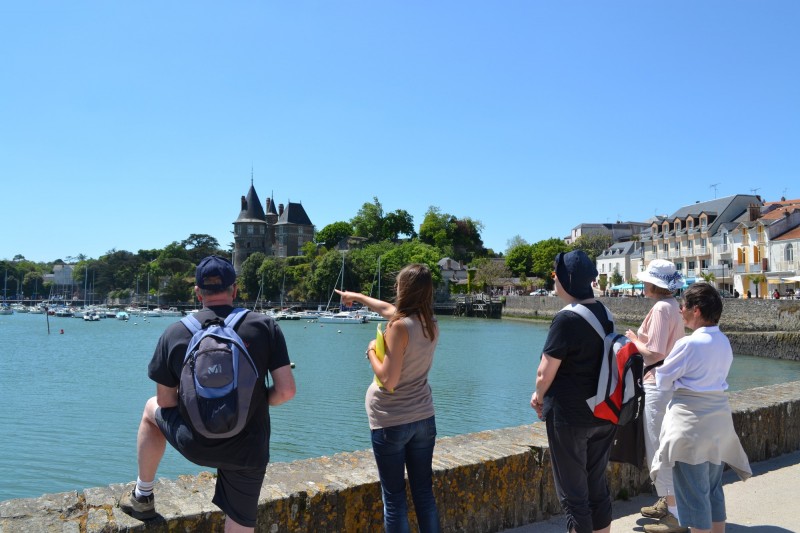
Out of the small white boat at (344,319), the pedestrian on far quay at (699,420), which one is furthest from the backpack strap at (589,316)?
the small white boat at (344,319)

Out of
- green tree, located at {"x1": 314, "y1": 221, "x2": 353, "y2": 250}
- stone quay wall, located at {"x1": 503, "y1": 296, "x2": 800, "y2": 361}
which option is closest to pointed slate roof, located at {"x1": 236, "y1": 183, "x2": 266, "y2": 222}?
green tree, located at {"x1": 314, "y1": 221, "x2": 353, "y2": 250}

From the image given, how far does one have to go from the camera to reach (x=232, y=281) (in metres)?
3.11

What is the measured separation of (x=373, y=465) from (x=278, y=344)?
1534 mm

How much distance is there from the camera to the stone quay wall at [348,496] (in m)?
3.07

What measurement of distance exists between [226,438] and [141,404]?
19.4 m

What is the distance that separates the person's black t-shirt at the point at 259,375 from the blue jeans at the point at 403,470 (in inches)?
29.2

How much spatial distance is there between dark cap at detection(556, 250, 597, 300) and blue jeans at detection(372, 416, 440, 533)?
1.07m

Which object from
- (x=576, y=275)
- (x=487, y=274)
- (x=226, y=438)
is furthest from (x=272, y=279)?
(x=226, y=438)

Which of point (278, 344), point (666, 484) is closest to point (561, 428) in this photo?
point (666, 484)

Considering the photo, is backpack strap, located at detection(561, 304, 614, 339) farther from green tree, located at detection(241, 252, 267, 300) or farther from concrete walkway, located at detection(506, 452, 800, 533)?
green tree, located at detection(241, 252, 267, 300)

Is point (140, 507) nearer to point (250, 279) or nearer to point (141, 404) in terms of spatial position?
point (141, 404)

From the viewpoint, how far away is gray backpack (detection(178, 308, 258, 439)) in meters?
2.67

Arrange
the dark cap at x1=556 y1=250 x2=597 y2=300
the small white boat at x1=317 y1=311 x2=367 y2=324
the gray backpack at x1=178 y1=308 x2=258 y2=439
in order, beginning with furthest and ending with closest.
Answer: the small white boat at x1=317 y1=311 x2=367 y2=324, the dark cap at x1=556 y1=250 x2=597 y2=300, the gray backpack at x1=178 y1=308 x2=258 y2=439

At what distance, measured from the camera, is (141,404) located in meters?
20.3
